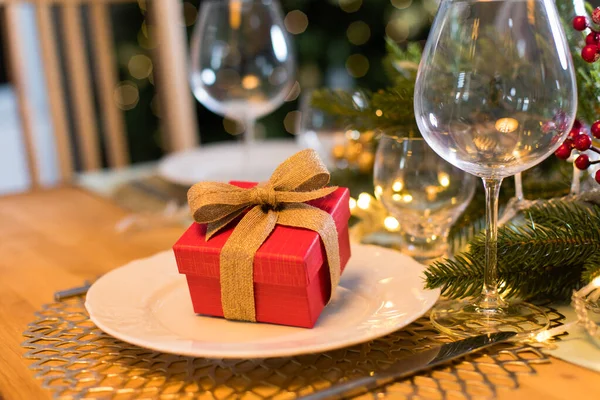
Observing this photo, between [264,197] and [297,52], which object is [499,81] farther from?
[297,52]

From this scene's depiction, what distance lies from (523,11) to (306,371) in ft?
1.02

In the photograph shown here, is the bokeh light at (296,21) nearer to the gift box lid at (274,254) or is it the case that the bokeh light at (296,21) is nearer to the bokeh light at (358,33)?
the bokeh light at (358,33)

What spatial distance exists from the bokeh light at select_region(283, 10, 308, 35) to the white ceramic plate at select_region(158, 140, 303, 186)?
1.20 m

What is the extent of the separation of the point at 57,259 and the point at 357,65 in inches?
73.1

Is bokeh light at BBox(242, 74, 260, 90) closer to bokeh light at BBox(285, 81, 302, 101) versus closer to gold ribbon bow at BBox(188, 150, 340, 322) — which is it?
gold ribbon bow at BBox(188, 150, 340, 322)

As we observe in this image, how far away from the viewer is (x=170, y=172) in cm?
120

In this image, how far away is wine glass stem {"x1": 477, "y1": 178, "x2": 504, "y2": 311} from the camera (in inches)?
23.3

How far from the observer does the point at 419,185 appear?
71 centimetres

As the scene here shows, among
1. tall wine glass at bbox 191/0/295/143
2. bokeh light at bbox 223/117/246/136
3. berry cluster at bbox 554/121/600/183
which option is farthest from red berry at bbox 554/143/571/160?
bokeh light at bbox 223/117/246/136

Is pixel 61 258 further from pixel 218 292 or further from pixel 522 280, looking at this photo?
pixel 522 280

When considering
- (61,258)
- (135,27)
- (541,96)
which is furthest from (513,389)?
(135,27)

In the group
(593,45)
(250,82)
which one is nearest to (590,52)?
(593,45)

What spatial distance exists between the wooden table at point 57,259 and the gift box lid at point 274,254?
149 mm

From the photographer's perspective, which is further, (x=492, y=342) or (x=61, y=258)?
(x=61, y=258)
